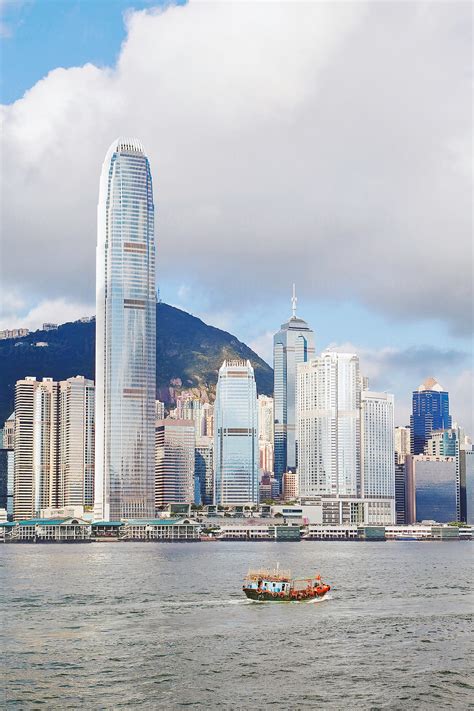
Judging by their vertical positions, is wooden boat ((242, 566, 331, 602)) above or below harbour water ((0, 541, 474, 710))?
above

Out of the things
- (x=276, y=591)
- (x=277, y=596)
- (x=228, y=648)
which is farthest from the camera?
(x=276, y=591)

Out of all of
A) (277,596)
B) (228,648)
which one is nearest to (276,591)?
(277,596)

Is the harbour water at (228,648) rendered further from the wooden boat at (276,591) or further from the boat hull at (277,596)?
the wooden boat at (276,591)

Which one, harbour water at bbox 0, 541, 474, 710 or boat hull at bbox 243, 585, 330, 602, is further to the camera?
boat hull at bbox 243, 585, 330, 602

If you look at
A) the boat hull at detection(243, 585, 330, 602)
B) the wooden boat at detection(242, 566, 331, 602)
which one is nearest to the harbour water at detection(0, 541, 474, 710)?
the boat hull at detection(243, 585, 330, 602)

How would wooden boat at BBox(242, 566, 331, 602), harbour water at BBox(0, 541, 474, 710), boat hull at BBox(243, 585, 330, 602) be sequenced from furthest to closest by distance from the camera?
wooden boat at BBox(242, 566, 331, 602)
boat hull at BBox(243, 585, 330, 602)
harbour water at BBox(0, 541, 474, 710)

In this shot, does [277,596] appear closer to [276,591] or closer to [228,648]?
[276,591]

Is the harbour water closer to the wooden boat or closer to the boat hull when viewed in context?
the boat hull

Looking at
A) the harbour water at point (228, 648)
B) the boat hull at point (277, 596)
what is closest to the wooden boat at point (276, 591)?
the boat hull at point (277, 596)

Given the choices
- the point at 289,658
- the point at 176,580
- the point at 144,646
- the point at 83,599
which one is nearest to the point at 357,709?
the point at 289,658
